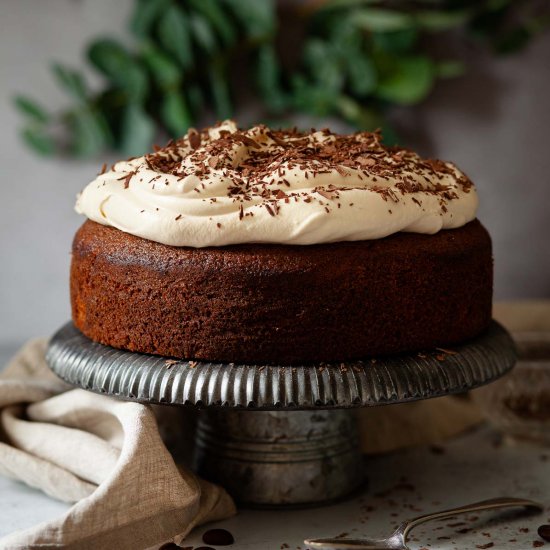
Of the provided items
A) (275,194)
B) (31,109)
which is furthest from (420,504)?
(31,109)

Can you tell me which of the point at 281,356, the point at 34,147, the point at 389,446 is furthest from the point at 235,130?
the point at 34,147

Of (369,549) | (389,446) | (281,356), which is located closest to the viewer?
(369,549)

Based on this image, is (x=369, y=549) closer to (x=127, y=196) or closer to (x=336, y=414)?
(x=336, y=414)

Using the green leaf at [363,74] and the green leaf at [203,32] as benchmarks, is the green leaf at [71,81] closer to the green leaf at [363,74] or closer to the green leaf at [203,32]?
the green leaf at [203,32]

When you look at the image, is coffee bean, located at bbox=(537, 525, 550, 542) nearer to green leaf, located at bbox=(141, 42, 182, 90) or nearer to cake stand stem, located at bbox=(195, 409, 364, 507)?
cake stand stem, located at bbox=(195, 409, 364, 507)

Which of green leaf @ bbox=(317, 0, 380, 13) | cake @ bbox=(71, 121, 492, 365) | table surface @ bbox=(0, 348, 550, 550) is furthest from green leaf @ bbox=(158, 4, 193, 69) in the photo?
table surface @ bbox=(0, 348, 550, 550)

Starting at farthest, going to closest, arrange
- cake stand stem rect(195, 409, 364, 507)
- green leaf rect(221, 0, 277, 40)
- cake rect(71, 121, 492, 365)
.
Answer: green leaf rect(221, 0, 277, 40)
cake stand stem rect(195, 409, 364, 507)
cake rect(71, 121, 492, 365)
